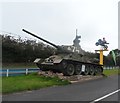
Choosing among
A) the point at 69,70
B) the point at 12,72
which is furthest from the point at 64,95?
the point at 69,70

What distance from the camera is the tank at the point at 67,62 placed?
2659 cm

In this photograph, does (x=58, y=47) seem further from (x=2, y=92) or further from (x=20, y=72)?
(x=2, y=92)

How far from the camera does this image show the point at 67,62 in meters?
27.3

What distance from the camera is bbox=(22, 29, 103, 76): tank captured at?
87.2ft

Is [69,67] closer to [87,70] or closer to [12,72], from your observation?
[87,70]

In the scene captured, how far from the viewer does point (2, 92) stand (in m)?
15.2

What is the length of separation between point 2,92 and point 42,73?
11557 mm

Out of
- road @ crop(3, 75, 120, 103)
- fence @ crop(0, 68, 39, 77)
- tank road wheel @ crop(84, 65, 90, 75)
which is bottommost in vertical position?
road @ crop(3, 75, 120, 103)

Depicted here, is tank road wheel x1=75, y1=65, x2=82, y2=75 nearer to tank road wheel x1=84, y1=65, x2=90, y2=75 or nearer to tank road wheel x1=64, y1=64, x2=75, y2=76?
tank road wheel x1=64, y1=64, x2=75, y2=76

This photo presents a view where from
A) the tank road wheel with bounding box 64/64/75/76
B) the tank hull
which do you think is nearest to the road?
the tank hull

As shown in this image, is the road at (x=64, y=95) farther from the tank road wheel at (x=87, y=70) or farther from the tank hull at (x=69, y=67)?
the tank road wheel at (x=87, y=70)

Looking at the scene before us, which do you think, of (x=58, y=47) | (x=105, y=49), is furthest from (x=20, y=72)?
(x=105, y=49)

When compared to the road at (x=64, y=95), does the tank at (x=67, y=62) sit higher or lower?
higher

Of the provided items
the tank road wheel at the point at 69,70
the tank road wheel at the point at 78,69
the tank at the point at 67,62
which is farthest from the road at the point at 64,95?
the tank road wheel at the point at 78,69
